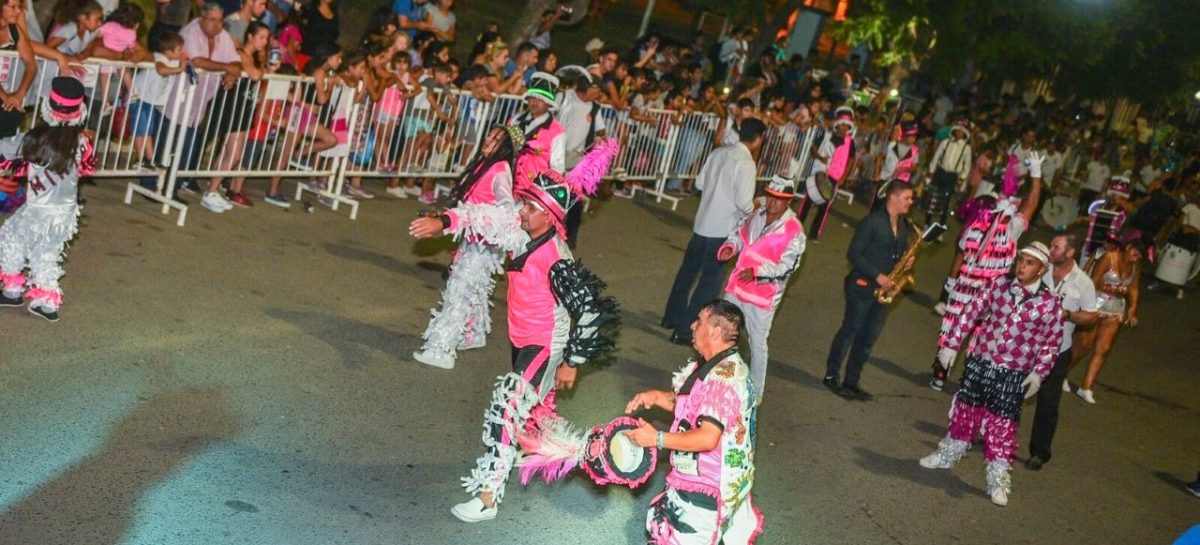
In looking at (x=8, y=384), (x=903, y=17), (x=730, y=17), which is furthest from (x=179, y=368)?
(x=903, y=17)


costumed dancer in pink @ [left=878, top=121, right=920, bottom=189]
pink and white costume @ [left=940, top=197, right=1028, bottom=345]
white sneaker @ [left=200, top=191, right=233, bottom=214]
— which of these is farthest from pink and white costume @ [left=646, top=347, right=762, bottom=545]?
costumed dancer in pink @ [left=878, top=121, right=920, bottom=189]

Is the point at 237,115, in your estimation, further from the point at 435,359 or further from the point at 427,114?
the point at 435,359

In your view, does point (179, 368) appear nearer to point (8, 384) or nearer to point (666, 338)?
point (8, 384)

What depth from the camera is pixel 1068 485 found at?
9797 mm

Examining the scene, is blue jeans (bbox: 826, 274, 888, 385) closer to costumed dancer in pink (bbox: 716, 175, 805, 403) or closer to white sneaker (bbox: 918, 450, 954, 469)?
costumed dancer in pink (bbox: 716, 175, 805, 403)

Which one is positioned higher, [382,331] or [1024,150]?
[1024,150]

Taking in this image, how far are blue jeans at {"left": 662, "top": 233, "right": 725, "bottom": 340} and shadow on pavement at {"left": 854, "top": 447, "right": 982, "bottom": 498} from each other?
6.70 feet

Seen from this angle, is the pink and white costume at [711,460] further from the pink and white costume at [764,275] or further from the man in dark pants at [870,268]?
the man in dark pants at [870,268]

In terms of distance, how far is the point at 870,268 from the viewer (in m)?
9.96

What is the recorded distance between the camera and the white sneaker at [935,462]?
9305 mm

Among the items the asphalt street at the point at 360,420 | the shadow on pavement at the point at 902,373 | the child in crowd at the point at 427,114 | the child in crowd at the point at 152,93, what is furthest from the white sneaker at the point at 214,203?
the shadow on pavement at the point at 902,373

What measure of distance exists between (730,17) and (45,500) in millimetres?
19408

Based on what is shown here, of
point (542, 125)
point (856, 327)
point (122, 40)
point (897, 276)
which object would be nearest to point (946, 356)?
point (856, 327)

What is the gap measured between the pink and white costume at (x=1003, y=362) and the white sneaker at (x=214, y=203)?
6.53 meters
